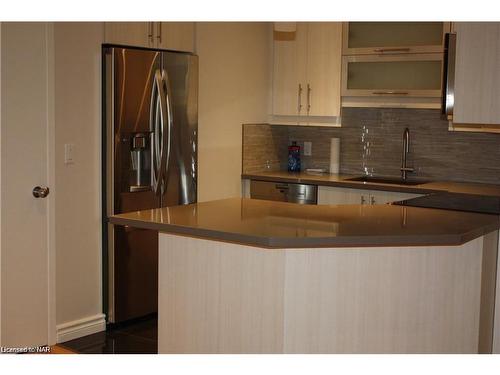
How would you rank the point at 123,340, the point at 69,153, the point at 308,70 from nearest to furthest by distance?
the point at 69,153 < the point at 123,340 < the point at 308,70

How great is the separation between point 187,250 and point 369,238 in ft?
2.60

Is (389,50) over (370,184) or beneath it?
over

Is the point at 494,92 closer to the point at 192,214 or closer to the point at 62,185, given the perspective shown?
the point at 192,214

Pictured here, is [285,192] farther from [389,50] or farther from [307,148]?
[389,50]

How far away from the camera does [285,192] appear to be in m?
5.28

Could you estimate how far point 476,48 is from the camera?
311 centimetres

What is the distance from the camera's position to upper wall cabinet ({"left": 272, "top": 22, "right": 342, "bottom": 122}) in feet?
17.2

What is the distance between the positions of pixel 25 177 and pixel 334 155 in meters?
2.59

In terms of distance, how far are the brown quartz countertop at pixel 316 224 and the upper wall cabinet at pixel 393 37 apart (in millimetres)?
1875

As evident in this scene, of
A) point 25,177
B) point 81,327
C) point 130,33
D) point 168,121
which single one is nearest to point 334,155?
point 168,121

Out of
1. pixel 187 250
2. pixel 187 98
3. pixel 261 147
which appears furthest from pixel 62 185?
pixel 261 147
